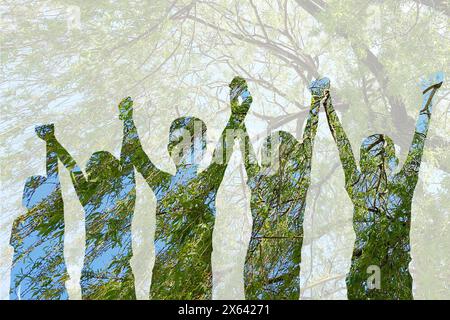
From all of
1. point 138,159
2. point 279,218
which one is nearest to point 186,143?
point 138,159

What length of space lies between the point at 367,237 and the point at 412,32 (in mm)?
1486

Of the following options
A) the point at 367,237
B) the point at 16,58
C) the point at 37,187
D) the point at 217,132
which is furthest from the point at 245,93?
the point at 16,58

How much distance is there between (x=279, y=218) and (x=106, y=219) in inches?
33.5

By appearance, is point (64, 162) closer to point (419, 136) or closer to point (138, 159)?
point (138, 159)

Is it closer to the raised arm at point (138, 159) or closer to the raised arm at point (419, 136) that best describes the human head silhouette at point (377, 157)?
the raised arm at point (419, 136)

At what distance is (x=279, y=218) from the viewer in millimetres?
2617

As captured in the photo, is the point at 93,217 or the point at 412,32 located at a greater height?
the point at 412,32

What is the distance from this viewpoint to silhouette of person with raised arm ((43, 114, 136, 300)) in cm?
244

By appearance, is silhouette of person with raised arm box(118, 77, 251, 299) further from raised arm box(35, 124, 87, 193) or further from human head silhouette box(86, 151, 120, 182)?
raised arm box(35, 124, 87, 193)

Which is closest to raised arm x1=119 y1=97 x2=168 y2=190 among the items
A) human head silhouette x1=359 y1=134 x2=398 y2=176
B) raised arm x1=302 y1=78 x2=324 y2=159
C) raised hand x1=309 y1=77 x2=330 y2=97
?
raised arm x1=302 y1=78 x2=324 y2=159

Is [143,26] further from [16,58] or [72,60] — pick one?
[16,58]

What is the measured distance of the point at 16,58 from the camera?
10.8ft

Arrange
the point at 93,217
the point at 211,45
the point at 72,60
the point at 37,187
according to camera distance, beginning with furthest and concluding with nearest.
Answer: the point at 211,45 → the point at 72,60 → the point at 37,187 → the point at 93,217

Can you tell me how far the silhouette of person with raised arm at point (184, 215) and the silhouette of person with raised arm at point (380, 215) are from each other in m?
0.69
